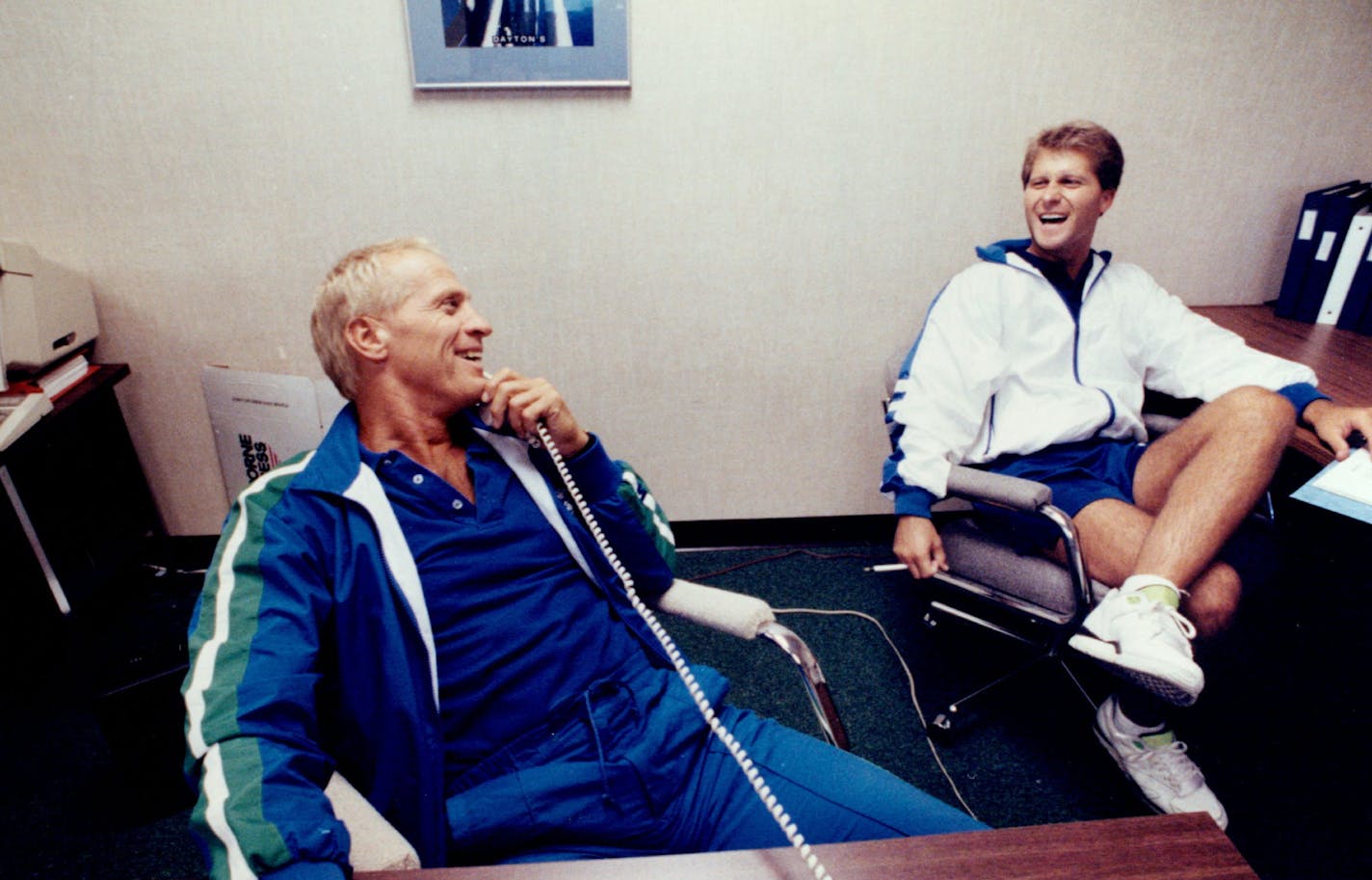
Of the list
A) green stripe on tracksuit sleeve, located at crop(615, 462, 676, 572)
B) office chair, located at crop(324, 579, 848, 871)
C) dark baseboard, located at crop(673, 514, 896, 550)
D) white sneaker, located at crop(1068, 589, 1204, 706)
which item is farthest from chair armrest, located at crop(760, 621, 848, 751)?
dark baseboard, located at crop(673, 514, 896, 550)

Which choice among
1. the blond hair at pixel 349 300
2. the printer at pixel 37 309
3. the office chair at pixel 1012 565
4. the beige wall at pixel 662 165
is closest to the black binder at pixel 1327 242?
the beige wall at pixel 662 165

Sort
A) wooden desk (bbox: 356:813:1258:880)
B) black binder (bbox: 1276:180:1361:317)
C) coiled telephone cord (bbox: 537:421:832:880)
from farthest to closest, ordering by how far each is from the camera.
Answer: black binder (bbox: 1276:180:1361:317)
coiled telephone cord (bbox: 537:421:832:880)
wooden desk (bbox: 356:813:1258:880)

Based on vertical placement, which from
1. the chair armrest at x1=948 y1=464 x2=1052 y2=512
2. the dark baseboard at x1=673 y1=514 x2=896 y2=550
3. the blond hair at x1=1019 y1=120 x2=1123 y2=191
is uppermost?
the blond hair at x1=1019 y1=120 x2=1123 y2=191

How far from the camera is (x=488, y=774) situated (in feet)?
3.73

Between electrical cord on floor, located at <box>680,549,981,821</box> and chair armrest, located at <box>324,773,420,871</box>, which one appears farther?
electrical cord on floor, located at <box>680,549,981,821</box>

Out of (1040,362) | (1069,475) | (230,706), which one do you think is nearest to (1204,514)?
(1069,475)

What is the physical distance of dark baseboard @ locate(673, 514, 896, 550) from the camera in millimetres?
2672

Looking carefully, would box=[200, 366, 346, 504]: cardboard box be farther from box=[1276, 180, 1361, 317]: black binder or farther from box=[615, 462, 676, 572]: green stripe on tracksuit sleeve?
box=[1276, 180, 1361, 317]: black binder

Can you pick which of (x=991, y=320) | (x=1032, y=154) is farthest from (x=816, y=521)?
(x=1032, y=154)

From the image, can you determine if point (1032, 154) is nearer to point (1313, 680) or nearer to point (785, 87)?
point (785, 87)

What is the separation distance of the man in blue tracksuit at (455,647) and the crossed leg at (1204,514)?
2.69ft

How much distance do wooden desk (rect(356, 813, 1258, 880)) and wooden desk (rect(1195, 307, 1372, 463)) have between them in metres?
1.18

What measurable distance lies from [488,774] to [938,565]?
105 cm

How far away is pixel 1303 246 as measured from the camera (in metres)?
2.13
